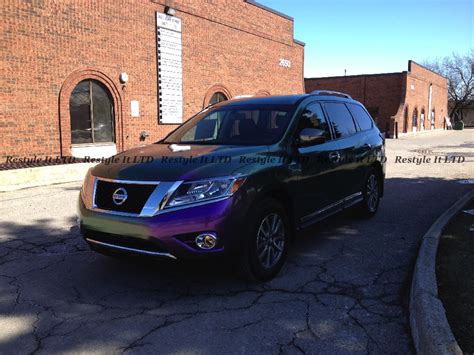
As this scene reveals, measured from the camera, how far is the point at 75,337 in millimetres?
3301

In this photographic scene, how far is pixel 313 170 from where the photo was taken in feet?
16.3

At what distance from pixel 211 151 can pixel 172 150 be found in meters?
0.51

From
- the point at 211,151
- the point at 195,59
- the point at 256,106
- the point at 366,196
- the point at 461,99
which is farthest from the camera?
the point at 461,99

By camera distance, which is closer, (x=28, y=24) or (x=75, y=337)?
(x=75, y=337)

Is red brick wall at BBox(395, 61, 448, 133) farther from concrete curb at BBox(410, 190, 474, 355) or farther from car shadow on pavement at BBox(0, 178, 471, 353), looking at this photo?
concrete curb at BBox(410, 190, 474, 355)

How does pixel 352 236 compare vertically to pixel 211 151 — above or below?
below

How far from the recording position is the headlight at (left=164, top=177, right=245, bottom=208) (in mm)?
3680

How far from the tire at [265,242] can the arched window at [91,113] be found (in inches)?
461

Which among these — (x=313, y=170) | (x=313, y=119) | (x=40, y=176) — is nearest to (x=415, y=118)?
(x=40, y=176)

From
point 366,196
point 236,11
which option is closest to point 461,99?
point 236,11

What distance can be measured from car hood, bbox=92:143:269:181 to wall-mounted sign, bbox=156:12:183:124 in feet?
43.4

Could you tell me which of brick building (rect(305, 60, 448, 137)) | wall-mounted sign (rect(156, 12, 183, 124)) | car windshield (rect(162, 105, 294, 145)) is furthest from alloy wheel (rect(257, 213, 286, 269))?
brick building (rect(305, 60, 448, 137))

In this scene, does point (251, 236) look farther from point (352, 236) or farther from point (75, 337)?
point (352, 236)

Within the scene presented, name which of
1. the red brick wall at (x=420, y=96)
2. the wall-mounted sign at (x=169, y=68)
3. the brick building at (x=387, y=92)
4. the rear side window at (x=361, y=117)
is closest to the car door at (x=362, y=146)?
the rear side window at (x=361, y=117)
